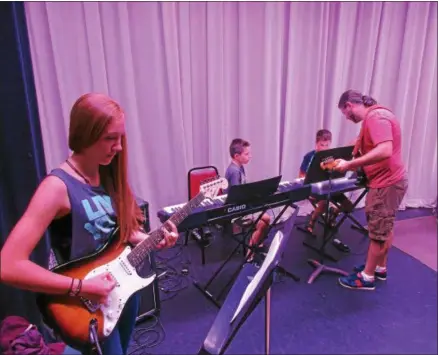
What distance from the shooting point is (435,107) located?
4266 mm

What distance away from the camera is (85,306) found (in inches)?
51.0

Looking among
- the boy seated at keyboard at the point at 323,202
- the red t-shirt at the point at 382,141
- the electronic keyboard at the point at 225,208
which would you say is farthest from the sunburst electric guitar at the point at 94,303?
the boy seated at keyboard at the point at 323,202

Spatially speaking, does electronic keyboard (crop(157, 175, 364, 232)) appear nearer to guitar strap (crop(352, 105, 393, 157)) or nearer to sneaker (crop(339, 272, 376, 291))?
guitar strap (crop(352, 105, 393, 157))

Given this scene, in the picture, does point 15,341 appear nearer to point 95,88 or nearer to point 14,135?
point 14,135

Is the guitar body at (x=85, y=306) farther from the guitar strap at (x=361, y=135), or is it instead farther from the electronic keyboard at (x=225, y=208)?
the guitar strap at (x=361, y=135)

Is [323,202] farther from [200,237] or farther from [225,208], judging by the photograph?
[225,208]

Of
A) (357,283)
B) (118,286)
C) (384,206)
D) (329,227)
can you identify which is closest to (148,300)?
(118,286)

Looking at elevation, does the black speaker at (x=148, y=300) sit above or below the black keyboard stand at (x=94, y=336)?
below

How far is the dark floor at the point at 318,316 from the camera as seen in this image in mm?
2203

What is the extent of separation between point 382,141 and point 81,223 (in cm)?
203

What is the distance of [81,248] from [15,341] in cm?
93

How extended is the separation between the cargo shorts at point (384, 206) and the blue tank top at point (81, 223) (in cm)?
201

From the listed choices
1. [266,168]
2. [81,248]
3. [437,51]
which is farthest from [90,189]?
[437,51]

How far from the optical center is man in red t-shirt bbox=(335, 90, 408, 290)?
2408mm
